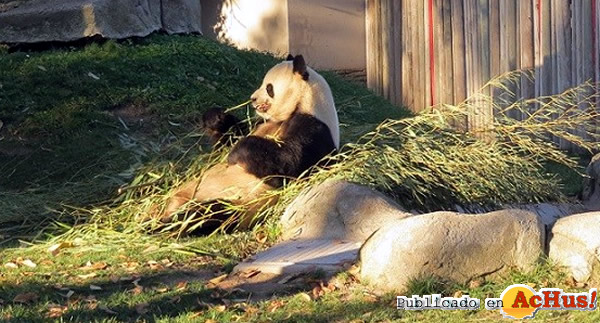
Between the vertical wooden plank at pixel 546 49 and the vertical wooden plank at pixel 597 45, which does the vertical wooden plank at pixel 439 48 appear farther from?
the vertical wooden plank at pixel 597 45

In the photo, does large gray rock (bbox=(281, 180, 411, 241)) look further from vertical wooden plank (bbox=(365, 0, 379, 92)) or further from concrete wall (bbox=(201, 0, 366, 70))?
concrete wall (bbox=(201, 0, 366, 70))

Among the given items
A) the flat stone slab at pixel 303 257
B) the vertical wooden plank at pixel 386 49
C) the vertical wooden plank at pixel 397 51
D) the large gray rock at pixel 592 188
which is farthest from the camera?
the vertical wooden plank at pixel 386 49

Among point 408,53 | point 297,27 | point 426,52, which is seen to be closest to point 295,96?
point 426,52

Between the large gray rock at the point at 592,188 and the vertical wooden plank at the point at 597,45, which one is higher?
the vertical wooden plank at the point at 597,45

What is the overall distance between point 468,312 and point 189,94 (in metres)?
6.77

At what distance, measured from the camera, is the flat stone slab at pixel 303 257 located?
20.4 feet

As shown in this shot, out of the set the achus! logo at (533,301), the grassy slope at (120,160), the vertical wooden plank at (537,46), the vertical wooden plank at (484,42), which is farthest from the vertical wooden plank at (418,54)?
the achus! logo at (533,301)

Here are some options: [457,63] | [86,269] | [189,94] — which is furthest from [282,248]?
[457,63]

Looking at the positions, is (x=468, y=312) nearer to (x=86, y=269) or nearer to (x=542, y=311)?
(x=542, y=311)

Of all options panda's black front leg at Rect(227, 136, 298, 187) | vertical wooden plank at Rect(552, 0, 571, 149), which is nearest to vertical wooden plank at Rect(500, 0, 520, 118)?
vertical wooden plank at Rect(552, 0, 571, 149)

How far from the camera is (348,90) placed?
44.2 feet

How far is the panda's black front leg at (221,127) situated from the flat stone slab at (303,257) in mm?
1663

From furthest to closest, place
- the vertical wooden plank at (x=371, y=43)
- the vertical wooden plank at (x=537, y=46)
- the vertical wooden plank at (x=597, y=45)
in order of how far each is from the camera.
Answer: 1. the vertical wooden plank at (x=371, y=43)
2. the vertical wooden plank at (x=537, y=46)
3. the vertical wooden plank at (x=597, y=45)

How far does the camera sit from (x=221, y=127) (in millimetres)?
8430
